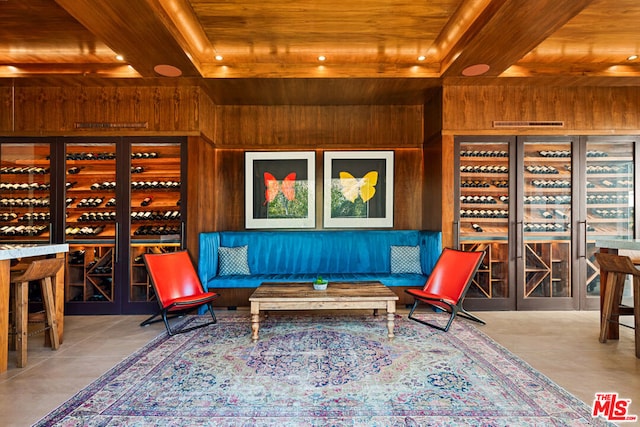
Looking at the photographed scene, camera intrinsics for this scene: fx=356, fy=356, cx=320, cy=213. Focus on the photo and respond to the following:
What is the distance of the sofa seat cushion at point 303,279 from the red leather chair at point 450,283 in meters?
0.40

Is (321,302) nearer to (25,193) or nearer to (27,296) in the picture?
(27,296)

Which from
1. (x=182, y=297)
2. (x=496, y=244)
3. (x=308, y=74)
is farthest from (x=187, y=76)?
(x=496, y=244)

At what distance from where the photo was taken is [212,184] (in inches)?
219

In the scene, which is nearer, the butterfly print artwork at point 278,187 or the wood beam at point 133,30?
the wood beam at point 133,30

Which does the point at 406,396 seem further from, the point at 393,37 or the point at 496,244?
the point at 393,37

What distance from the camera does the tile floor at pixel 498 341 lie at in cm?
252

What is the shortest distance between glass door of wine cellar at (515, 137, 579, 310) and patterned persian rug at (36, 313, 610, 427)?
71.7 inches

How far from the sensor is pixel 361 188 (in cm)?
570

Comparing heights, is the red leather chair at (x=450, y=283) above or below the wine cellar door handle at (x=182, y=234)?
below

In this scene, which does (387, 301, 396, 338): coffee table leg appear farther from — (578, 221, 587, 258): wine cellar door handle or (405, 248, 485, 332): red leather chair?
(578, 221, 587, 258): wine cellar door handle

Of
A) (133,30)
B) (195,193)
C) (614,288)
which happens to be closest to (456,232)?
(614,288)

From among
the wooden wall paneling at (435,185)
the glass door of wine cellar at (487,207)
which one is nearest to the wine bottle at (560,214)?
the glass door of wine cellar at (487,207)

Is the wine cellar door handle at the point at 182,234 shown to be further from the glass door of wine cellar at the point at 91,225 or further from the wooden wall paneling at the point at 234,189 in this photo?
the wooden wall paneling at the point at 234,189

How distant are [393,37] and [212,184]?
3319mm
